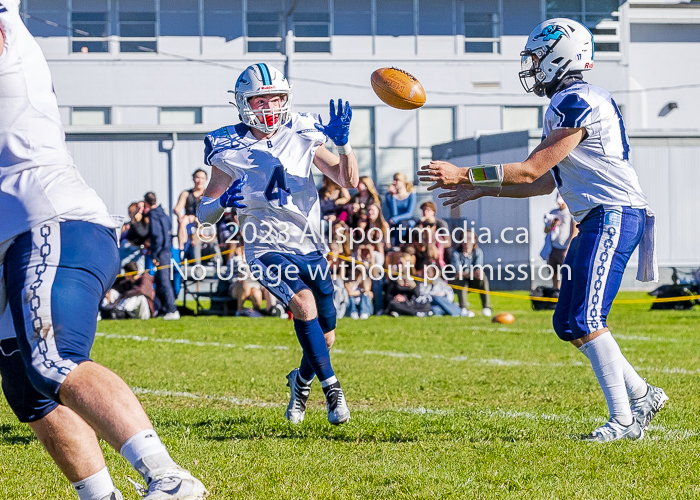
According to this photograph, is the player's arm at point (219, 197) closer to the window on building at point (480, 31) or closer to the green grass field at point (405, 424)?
the green grass field at point (405, 424)

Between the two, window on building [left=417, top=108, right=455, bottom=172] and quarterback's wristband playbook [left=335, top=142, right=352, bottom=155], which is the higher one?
window on building [left=417, top=108, right=455, bottom=172]

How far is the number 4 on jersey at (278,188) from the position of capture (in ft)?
19.7

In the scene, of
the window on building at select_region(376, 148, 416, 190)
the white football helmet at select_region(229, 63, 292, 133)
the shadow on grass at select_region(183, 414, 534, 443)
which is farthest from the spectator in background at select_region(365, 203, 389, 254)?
the window on building at select_region(376, 148, 416, 190)

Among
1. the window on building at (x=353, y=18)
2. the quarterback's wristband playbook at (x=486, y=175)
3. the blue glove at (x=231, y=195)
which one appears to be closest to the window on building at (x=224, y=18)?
the window on building at (x=353, y=18)

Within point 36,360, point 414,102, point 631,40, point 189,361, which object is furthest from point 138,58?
point 36,360

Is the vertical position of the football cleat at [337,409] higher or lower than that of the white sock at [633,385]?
lower

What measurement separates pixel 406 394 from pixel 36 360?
4.40m

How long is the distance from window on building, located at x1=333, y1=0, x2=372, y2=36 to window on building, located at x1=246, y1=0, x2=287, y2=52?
162 centimetres

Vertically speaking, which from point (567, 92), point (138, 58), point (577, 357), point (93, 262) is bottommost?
point (577, 357)

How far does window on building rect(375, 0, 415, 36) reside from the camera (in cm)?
2881

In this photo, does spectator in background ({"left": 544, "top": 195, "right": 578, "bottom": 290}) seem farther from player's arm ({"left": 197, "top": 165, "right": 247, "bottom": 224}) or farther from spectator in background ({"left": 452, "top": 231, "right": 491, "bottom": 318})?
player's arm ({"left": 197, "top": 165, "right": 247, "bottom": 224})

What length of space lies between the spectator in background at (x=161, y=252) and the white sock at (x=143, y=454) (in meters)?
11.2

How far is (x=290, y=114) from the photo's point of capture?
239 inches

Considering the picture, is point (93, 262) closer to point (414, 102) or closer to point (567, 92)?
point (567, 92)
